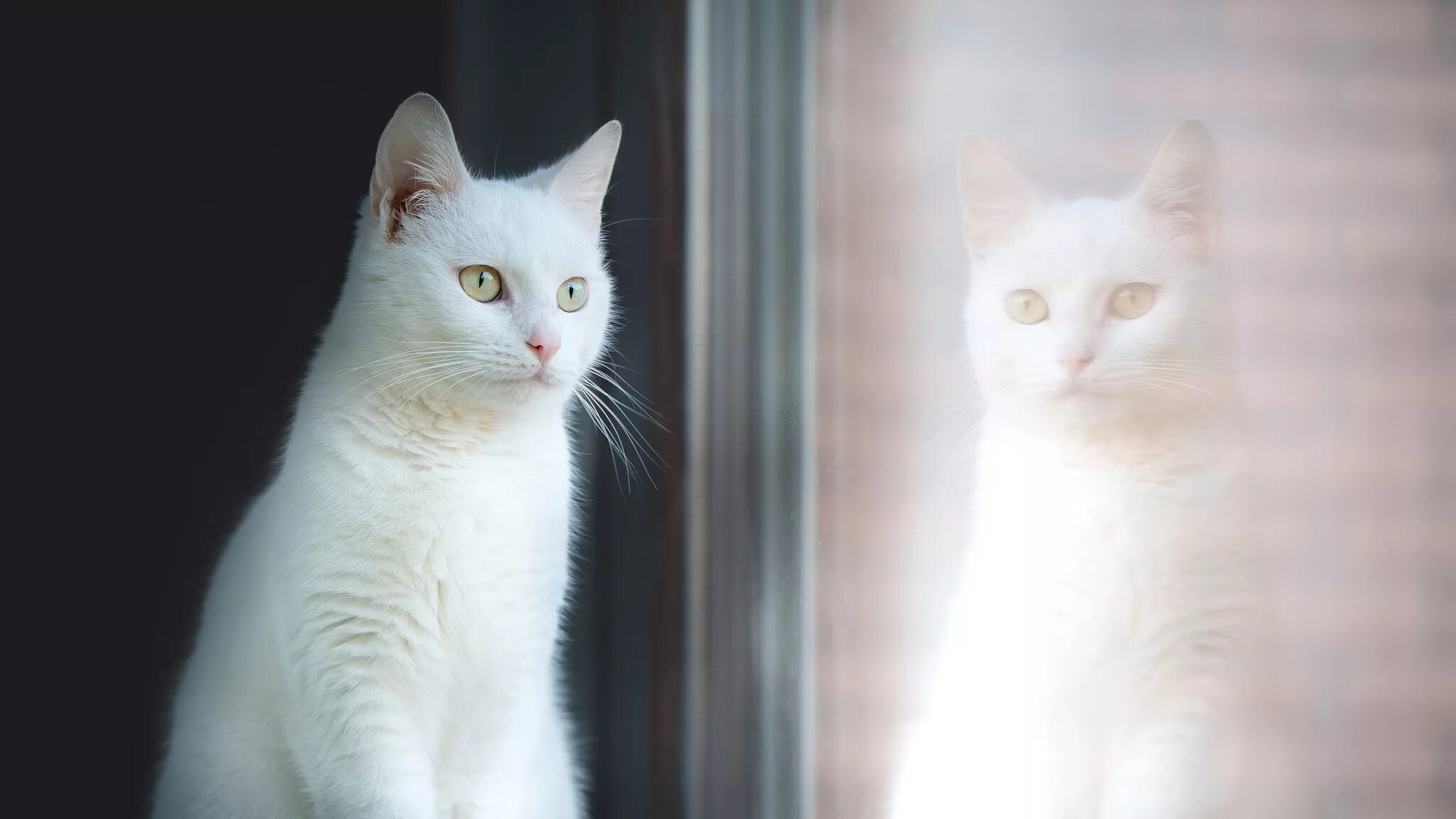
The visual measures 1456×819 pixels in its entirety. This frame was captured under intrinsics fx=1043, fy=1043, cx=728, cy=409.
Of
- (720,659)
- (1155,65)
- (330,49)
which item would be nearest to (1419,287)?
(1155,65)

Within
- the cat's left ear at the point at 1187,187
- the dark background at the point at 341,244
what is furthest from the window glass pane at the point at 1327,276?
the dark background at the point at 341,244

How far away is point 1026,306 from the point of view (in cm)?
75

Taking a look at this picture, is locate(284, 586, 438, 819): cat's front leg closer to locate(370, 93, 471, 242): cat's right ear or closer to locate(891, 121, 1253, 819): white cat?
locate(370, 93, 471, 242): cat's right ear

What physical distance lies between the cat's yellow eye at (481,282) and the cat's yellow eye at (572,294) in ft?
0.20

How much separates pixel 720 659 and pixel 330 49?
878 millimetres

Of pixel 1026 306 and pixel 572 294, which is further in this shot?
pixel 572 294

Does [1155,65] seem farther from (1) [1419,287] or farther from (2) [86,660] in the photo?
(2) [86,660]

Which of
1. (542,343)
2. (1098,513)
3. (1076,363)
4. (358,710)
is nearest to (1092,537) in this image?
(1098,513)

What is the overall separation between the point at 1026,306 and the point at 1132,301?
8 centimetres

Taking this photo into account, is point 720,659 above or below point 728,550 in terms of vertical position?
below

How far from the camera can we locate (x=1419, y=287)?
51 cm

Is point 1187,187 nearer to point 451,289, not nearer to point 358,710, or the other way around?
point 451,289

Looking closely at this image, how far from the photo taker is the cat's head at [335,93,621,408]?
0.97 metres

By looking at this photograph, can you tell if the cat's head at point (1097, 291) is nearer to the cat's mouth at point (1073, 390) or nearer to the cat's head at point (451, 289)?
the cat's mouth at point (1073, 390)
